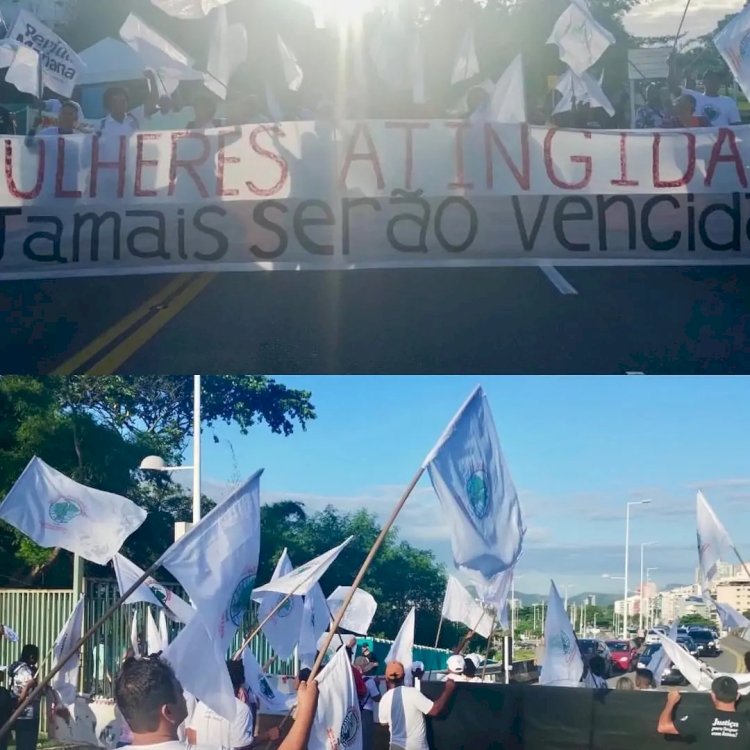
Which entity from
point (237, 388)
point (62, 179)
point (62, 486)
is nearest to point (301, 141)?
point (62, 179)

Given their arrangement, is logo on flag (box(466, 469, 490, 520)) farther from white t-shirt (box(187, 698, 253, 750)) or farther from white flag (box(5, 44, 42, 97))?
white flag (box(5, 44, 42, 97))

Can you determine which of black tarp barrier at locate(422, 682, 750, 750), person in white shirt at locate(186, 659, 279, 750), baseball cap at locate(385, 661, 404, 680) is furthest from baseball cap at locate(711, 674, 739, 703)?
person in white shirt at locate(186, 659, 279, 750)

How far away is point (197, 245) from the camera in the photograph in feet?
49.6

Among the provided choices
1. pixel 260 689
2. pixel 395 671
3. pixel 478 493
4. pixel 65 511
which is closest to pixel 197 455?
pixel 65 511

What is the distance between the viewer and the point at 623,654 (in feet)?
147

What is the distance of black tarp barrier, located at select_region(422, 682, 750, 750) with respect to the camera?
1088cm

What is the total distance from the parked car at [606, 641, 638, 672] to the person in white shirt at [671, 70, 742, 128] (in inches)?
919

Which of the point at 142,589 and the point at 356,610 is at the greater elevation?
the point at 142,589

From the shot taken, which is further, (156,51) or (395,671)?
(156,51)

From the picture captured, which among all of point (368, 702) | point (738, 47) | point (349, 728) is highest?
point (738, 47)

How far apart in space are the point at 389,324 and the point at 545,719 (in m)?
7.45

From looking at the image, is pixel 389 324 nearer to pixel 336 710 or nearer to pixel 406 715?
pixel 406 715

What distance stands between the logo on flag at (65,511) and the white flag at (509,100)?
5921 millimetres

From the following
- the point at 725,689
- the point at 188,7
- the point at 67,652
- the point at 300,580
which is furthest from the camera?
the point at 188,7
